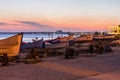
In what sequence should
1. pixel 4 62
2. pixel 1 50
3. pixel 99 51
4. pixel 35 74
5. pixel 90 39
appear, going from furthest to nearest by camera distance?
1. pixel 90 39
2. pixel 99 51
3. pixel 1 50
4. pixel 4 62
5. pixel 35 74

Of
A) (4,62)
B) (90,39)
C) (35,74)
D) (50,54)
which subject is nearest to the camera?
(35,74)

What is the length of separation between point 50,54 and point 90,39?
23597 millimetres

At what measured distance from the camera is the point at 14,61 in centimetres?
2356

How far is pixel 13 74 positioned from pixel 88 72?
375 centimetres

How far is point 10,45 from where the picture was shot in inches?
900

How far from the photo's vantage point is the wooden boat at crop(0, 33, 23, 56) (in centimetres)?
2257

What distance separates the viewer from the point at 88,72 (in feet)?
54.9

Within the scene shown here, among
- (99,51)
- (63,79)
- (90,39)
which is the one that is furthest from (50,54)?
(90,39)

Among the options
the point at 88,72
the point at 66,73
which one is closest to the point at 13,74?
the point at 66,73

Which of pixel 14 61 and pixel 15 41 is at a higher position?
pixel 15 41

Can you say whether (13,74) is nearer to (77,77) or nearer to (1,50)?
(77,77)

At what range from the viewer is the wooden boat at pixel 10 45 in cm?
2257

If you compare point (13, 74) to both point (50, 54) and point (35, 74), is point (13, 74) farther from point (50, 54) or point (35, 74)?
point (50, 54)

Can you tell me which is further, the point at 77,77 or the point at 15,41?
the point at 15,41
